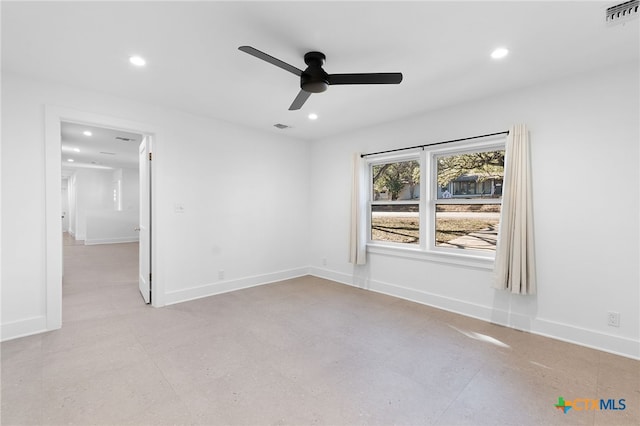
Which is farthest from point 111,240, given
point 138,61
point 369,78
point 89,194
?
point 369,78

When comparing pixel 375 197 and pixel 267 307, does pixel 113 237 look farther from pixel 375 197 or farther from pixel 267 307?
pixel 375 197

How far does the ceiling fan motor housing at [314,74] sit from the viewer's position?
2.31m

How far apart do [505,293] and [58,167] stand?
5018 millimetres

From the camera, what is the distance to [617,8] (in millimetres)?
1851

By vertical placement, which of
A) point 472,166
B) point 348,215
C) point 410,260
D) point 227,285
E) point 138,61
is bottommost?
point 227,285

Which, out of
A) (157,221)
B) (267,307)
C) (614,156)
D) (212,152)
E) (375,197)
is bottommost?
(267,307)

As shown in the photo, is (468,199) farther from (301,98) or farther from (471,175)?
(301,98)

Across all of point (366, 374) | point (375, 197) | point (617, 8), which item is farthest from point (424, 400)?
point (375, 197)

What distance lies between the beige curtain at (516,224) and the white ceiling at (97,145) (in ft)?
18.4

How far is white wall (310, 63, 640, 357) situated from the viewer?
2.54 metres

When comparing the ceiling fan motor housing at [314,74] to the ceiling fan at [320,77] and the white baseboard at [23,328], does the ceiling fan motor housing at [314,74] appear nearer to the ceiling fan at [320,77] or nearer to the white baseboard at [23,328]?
the ceiling fan at [320,77]

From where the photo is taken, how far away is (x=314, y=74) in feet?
7.60

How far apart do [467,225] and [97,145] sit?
7434mm

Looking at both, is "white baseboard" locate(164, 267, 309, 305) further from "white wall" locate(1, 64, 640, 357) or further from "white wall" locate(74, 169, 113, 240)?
"white wall" locate(74, 169, 113, 240)
